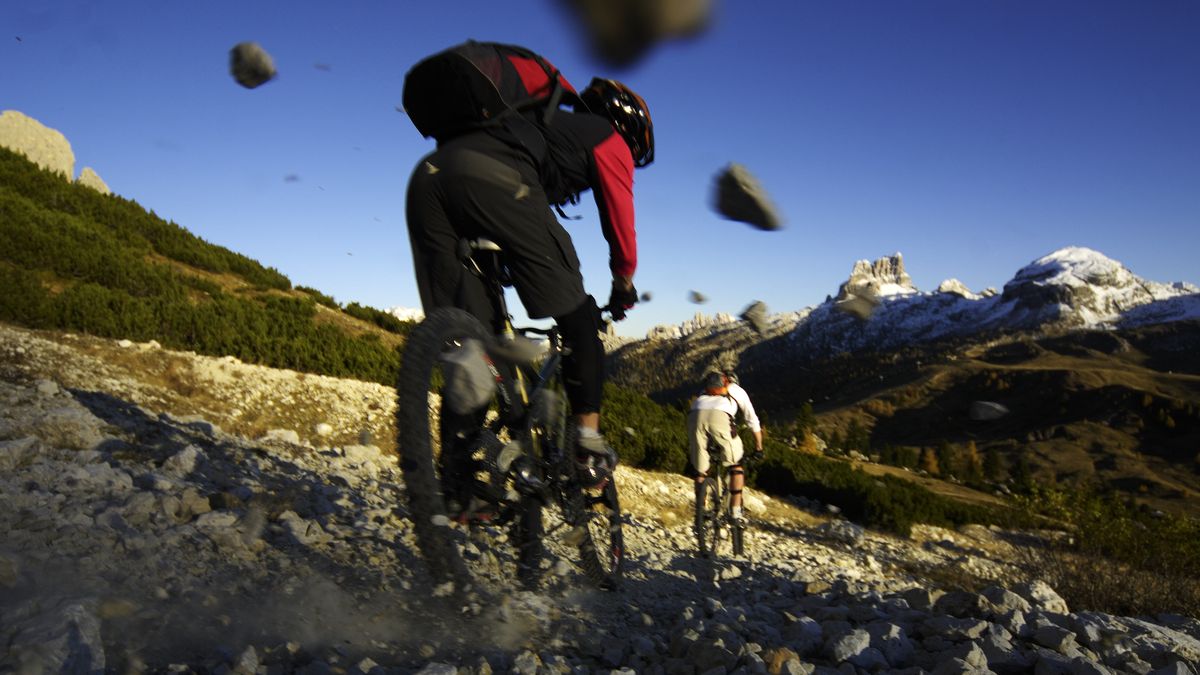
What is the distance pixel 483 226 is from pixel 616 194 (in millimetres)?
602

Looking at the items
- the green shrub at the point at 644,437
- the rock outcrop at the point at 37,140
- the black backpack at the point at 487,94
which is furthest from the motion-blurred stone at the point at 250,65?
the rock outcrop at the point at 37,140

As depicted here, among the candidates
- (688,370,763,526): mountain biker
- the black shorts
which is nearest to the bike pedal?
the black shorts

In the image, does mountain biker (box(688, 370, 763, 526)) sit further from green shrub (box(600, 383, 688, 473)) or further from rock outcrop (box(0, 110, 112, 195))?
rock outcrop (box(0, 110, 112, 195))

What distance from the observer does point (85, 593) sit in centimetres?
191

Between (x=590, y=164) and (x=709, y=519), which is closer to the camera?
(x=590, y=164)

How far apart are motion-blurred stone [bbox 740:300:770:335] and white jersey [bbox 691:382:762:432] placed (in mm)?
4315

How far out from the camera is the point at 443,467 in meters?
2.44

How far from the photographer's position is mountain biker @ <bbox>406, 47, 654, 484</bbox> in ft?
7.94

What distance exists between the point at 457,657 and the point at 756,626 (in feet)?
4.76

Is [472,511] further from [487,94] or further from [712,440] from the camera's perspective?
[712,440]

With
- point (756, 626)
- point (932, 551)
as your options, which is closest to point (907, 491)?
point (932, 551)

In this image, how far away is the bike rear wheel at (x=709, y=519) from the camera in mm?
7359

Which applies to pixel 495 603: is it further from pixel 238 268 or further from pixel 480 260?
pixel 238 268

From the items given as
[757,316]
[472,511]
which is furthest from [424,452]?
[757,316]
